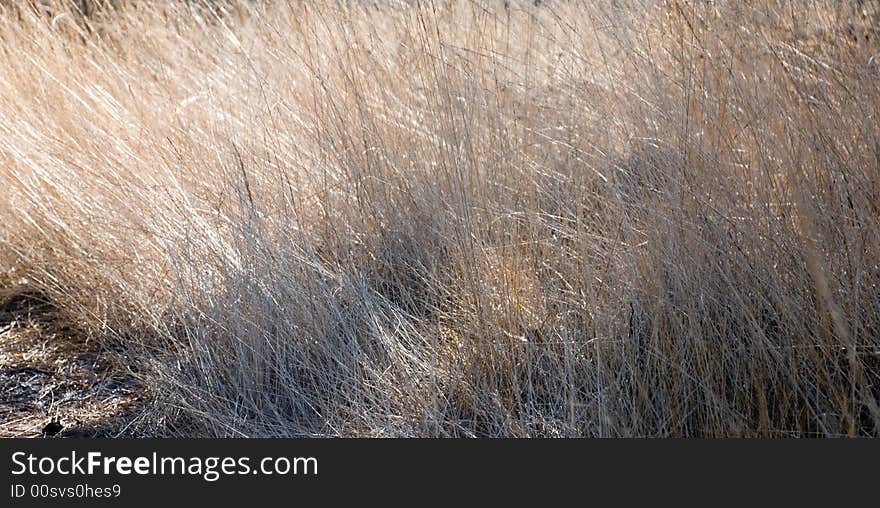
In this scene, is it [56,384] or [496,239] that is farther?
→ [56,384]

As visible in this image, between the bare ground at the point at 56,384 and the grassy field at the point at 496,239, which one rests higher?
the grassy field at the point at 496,239

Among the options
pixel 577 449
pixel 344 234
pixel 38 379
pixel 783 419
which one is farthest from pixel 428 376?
pixel 38 379

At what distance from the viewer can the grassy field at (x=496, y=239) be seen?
2.11m

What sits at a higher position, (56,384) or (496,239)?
(496,239)

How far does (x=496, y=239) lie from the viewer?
A: 2463 mm

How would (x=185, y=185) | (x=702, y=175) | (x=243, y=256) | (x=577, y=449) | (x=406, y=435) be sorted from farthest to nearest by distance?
(x=185, y=185)
(x=243, y=256)
(x=702, y=175)
(x=406, y=435)
(x=577, y=449)

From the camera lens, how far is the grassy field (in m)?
2.11

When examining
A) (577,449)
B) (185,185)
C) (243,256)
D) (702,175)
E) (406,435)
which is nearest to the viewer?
(577,449)

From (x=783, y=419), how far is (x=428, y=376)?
82cm

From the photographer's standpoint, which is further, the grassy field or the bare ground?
the bare ground

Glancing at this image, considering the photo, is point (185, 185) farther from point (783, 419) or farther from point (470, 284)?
point (783, 419)

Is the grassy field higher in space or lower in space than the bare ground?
higher

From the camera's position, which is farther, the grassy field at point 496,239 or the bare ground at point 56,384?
the bare ground at point 56,384

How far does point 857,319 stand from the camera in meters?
2.01
